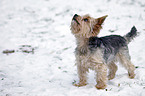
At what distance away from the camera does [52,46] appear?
8.82 metres

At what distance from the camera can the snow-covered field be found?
5078 millimetres

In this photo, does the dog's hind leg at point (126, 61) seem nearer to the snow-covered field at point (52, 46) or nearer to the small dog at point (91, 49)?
the small dog at point (91, 49)

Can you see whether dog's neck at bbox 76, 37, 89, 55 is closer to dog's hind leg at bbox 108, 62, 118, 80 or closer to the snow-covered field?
the snow-covered field

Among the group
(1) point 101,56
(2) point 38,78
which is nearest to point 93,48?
(1) point 101,56

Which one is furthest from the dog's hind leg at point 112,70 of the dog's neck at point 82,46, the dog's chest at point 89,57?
the dog's neck at point 82,46

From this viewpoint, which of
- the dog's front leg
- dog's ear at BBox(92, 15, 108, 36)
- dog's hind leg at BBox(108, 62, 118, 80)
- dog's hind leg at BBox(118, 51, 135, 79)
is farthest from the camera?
dog's hind leg at BBox(108, 62, 118, 80)

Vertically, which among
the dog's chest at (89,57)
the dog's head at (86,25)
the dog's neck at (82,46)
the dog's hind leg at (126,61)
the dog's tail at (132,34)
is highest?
the dog's head at (86,25)

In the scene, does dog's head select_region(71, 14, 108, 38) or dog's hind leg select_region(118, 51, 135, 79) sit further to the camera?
dog's hind leg select_region(118, 51, 135, 79)

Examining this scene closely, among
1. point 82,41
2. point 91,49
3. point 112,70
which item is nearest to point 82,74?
point 91,49

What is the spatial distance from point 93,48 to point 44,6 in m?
10.7

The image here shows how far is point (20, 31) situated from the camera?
10797 millimetres

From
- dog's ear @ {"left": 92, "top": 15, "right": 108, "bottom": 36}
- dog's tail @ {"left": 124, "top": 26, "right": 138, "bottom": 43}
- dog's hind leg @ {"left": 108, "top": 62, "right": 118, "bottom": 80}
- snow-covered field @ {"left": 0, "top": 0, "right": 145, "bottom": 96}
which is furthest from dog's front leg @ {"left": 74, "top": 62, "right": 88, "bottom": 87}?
dog's tail @ {"left": 124, "top": 26, "right": 138, "bottom": 43}

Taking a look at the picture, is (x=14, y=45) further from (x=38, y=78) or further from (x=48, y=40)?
(x=38, y=78)

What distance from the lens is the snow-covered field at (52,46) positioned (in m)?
5.08
